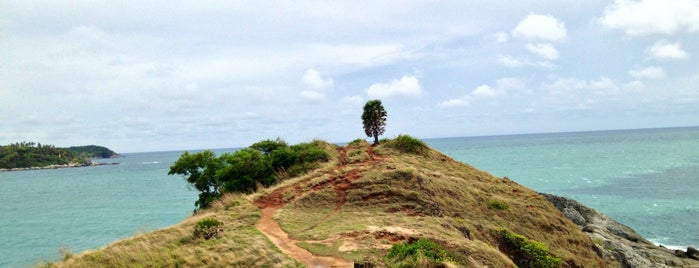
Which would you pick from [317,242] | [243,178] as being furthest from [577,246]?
[243,178]

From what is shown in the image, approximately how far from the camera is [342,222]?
20375 millimetres

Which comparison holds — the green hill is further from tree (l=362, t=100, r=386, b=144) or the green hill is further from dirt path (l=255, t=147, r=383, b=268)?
tree (l=362, t=100, r=386, b=144)

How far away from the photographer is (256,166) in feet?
115

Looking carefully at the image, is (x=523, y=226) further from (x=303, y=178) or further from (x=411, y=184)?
(x=303, y=178)

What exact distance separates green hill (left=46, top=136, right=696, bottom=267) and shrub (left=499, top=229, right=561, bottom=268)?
50 millimetres

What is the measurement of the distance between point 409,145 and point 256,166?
43.8 ft

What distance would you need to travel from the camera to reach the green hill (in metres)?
15.5

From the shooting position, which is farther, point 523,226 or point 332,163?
point 332,163

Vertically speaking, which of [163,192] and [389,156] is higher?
[389,156]

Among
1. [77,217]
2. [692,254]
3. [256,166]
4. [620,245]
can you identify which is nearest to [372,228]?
[256,166]

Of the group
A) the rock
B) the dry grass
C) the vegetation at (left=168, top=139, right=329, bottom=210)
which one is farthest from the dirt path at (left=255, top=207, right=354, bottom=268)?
the rock

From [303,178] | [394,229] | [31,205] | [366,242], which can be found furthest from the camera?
[31,205]

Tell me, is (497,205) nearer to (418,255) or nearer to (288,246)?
(418,255)

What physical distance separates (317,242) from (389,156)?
18.1m
